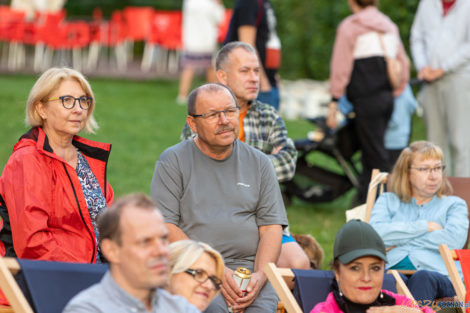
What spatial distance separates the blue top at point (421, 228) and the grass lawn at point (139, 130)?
3.70 ft

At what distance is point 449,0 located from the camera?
27.1ft

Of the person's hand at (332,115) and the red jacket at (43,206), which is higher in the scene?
the person's hand at (332,115)

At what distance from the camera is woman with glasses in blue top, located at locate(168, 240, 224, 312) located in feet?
12.3

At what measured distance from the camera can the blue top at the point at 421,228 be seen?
551 cm

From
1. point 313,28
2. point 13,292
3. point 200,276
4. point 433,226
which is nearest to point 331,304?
point 200,276

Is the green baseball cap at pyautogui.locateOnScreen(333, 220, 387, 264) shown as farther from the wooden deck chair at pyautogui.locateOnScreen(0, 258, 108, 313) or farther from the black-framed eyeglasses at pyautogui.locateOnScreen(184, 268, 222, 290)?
the wooden deck chair at pyautogui.locateOnScreen(0, 258, 108, 313)

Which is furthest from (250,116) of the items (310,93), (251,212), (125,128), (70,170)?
(310,93)

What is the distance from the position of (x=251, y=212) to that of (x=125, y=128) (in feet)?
27.3

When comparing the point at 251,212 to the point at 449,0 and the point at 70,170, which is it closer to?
the point at 70,170

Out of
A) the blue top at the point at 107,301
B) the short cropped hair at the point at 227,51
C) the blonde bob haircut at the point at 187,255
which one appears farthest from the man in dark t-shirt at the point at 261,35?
the blue top at the point at 107,301

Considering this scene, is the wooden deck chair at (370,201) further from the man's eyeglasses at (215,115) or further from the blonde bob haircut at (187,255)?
the blonde bob haircut at (187,255)

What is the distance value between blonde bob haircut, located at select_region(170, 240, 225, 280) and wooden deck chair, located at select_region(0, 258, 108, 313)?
0.45 meters

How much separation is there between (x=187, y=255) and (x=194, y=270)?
7 centimetres

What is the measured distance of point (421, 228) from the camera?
5.52m
